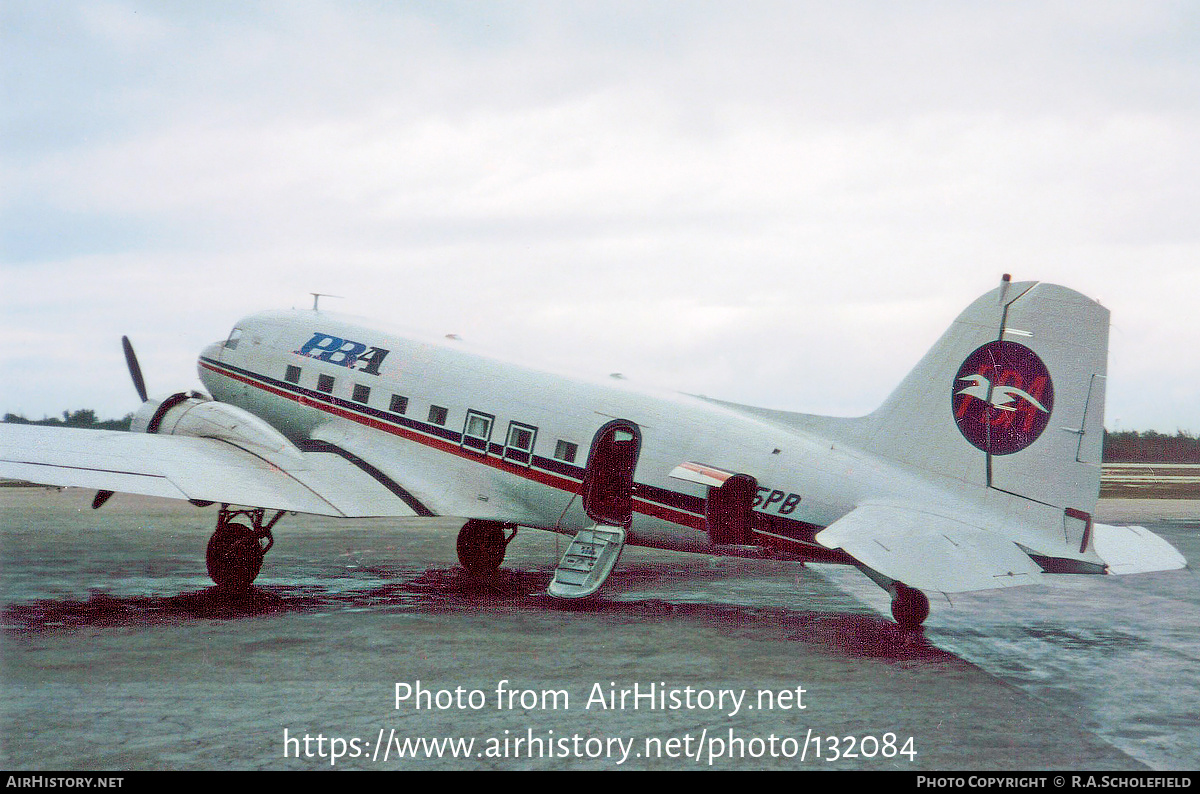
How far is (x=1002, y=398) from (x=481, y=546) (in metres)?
10.4

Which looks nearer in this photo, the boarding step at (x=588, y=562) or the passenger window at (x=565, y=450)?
the boarding step at (x=588, y=562)

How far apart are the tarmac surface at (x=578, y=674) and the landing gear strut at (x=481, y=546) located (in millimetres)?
397

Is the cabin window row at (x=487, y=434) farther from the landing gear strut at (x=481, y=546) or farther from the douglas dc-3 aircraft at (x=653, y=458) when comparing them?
the landing gear strut at (x=481, y=546)

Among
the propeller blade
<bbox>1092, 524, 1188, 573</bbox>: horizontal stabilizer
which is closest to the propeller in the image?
the propeller blade

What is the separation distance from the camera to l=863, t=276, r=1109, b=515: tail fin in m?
13.3

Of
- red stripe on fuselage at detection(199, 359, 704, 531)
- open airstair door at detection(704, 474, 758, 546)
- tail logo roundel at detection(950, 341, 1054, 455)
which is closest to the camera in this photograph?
tail logo roundel at detection(950, 341, 1054, 455)

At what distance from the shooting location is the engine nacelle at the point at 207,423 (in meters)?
17.6

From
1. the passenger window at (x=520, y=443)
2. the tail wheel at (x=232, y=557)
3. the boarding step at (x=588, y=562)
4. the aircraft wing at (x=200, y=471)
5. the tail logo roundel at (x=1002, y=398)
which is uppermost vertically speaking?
the tail logo roundel at (x=1002, y=398)

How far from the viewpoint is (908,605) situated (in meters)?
13.6

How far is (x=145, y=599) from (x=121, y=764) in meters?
8.79

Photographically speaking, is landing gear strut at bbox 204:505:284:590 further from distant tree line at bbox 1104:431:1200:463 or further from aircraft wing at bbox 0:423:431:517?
distant tree line at bbox 1104:431:1200:463

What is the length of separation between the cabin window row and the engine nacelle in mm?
1904

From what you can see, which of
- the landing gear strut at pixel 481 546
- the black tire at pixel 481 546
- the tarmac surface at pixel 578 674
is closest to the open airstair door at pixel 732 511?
the tarmac surface at pixel 578 674
